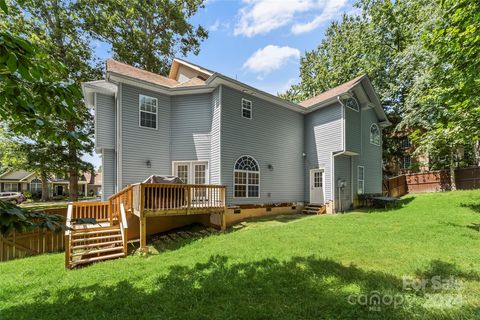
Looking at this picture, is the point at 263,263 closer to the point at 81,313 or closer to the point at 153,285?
the point at 153,285

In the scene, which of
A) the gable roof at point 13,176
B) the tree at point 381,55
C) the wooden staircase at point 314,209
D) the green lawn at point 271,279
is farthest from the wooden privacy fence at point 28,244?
the gable roof at point 13,176

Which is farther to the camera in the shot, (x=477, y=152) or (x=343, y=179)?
(x=477, y=152)

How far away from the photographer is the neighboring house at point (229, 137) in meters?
11.0

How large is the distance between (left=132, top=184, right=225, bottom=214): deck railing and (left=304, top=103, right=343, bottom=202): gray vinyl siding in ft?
21.3

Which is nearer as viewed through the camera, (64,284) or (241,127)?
(64,284)

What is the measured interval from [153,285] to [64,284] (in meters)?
2.19

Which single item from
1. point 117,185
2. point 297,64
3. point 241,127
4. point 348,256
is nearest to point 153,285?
point 348,256

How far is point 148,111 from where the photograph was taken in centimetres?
1134

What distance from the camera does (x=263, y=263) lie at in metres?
5.43

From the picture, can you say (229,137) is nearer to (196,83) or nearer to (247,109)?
(247,109)

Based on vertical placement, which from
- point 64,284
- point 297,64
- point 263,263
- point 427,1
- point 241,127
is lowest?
point 64,284

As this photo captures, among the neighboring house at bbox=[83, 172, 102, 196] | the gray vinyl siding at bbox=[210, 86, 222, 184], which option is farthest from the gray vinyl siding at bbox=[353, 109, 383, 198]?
the neighboring house at bbox=[83, 172, 102, 196]

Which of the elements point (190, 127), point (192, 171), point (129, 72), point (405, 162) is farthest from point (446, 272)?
point (405, 162)

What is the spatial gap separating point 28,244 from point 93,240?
2981mm
